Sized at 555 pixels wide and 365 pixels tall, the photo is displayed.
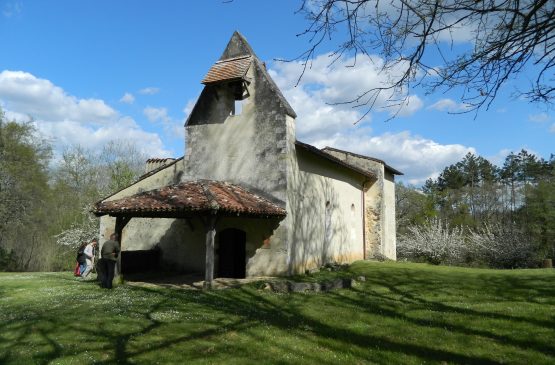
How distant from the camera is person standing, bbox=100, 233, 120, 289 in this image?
12.3 metres

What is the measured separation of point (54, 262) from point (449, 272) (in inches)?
1003

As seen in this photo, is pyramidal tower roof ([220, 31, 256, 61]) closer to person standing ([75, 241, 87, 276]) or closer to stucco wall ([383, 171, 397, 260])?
person standing ([75, 241, 87, 276])

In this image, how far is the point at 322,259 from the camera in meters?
16.9

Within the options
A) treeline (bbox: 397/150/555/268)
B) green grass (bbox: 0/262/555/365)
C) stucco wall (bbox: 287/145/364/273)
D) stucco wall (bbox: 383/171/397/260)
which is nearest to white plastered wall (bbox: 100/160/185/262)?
green grass (bbox: 0/262/555/365)

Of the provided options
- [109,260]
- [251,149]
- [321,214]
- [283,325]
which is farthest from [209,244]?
[321,214]

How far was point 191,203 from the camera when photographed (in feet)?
38.7

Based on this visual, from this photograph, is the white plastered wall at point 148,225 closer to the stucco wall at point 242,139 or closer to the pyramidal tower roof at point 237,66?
the stucco wall at point 242,139

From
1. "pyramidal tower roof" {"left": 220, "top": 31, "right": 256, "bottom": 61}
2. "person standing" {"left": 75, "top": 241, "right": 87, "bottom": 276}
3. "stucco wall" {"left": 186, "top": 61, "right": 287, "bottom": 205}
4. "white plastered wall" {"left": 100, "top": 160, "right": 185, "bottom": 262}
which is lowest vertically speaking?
"person standing" {"left": 75, "top": 241, "right": 87, "bottom": 276}

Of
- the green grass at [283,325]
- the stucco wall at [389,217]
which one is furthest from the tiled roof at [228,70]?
the stucco wall at [389,217]

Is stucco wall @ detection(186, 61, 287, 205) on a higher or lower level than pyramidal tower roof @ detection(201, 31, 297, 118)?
lower

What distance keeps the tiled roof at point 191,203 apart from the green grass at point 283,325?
2.23m

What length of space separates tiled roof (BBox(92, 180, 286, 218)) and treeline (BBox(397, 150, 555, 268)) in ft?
48.8

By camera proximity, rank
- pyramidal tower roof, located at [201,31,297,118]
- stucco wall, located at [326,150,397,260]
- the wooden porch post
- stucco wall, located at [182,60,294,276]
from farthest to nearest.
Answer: stucco wall, located at [326,150,397,260] → pyramidal tower roof, located at [201,31,297,118] → stucco wall, located at [182,60,294,276] → the wooden porch post

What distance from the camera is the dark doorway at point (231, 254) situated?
15.8m
